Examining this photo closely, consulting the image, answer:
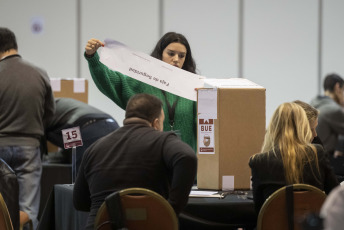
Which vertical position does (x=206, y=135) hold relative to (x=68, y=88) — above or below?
below

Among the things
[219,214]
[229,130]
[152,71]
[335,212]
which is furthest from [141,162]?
[335,212]

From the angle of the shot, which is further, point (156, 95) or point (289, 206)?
point (156, 95)

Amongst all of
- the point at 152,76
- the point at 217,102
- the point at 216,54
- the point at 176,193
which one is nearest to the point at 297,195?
the point at 176,193

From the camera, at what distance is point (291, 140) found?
120 inches

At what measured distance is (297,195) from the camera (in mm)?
2850

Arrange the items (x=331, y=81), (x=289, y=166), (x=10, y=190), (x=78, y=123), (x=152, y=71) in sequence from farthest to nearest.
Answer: (x=331, y=81)
(x=78, y=123)
(x=152, y=71)
(x=10, y=190)
(x=289, y=166)

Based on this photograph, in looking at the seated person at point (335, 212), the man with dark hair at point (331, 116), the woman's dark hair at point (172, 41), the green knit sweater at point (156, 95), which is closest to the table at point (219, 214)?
the green knit sweater at point (156, 95)

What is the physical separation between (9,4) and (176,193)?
5.22m

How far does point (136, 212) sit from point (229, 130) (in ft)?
3.01

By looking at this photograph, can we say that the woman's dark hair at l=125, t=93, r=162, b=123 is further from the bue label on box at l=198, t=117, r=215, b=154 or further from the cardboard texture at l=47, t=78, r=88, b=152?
the cardboard texture at l=47, t=78, r=88, b=152

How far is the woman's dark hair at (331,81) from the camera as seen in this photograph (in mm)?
5836

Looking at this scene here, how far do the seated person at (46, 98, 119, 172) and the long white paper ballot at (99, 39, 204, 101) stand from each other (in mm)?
1724

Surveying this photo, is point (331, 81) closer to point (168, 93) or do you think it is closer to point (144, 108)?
point (168, 93)

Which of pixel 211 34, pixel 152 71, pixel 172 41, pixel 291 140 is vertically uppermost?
pixel 211 34
